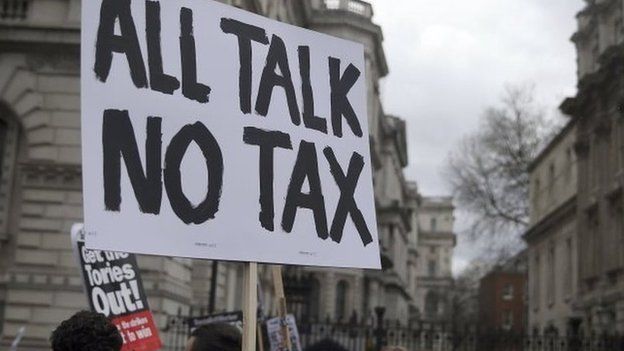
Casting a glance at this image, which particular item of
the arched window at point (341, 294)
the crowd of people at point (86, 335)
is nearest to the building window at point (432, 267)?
the arched window at point (341, 294)

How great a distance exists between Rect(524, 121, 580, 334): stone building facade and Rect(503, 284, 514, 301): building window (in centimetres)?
2580

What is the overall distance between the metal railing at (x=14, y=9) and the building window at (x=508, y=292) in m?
64.8

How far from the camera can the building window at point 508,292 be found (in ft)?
252

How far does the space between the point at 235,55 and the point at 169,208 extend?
3.49 feet

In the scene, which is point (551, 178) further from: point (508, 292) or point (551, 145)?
point (508, 292)

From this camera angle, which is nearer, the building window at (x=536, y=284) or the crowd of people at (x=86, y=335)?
the crowd of people at (x=86, y=335)

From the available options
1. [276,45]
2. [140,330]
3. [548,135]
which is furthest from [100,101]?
[548,135]

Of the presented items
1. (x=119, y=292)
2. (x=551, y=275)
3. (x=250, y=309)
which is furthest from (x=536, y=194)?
(x=250, y=309)

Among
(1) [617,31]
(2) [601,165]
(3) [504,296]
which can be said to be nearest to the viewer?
(1) [617,31]

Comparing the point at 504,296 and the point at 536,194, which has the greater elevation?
the point at 536,194

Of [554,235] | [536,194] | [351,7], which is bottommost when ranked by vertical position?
→ [554,235]

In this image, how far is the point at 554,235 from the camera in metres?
44.4

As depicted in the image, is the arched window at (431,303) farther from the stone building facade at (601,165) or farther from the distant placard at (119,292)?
the distant placard at (119,292)

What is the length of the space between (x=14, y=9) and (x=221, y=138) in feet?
44.5
